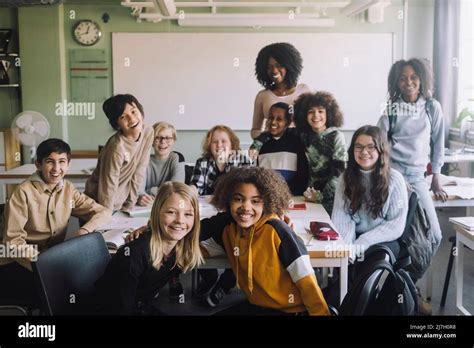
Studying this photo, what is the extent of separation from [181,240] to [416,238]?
896 millimetres

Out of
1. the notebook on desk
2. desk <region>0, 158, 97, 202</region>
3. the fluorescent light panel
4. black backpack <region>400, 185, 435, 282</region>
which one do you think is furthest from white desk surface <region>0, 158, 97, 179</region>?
the notebook on desk

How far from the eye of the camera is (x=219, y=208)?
173 cm

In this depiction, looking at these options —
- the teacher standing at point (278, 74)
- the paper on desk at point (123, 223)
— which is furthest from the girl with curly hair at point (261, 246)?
the teacher standing at point (278, 74)

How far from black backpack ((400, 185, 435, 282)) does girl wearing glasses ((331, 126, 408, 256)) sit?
24 millimetres

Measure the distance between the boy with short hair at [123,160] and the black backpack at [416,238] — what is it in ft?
3.24

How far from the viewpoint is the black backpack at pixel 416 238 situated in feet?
6.31

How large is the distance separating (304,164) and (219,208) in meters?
0.59

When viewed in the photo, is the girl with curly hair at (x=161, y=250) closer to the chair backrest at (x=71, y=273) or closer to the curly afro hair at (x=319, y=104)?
the chair backrest at (x=71, y=273)

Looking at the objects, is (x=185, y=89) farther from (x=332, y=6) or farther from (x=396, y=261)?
(x=396, y=261)

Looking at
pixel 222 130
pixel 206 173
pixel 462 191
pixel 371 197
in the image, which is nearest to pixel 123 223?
pixel 206 173

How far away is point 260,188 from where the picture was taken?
1646 mm

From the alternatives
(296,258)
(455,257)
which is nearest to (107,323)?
(296,258)

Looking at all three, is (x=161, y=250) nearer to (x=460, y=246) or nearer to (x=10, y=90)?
(x=10, y=90)

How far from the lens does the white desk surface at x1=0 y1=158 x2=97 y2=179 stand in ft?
5.35
